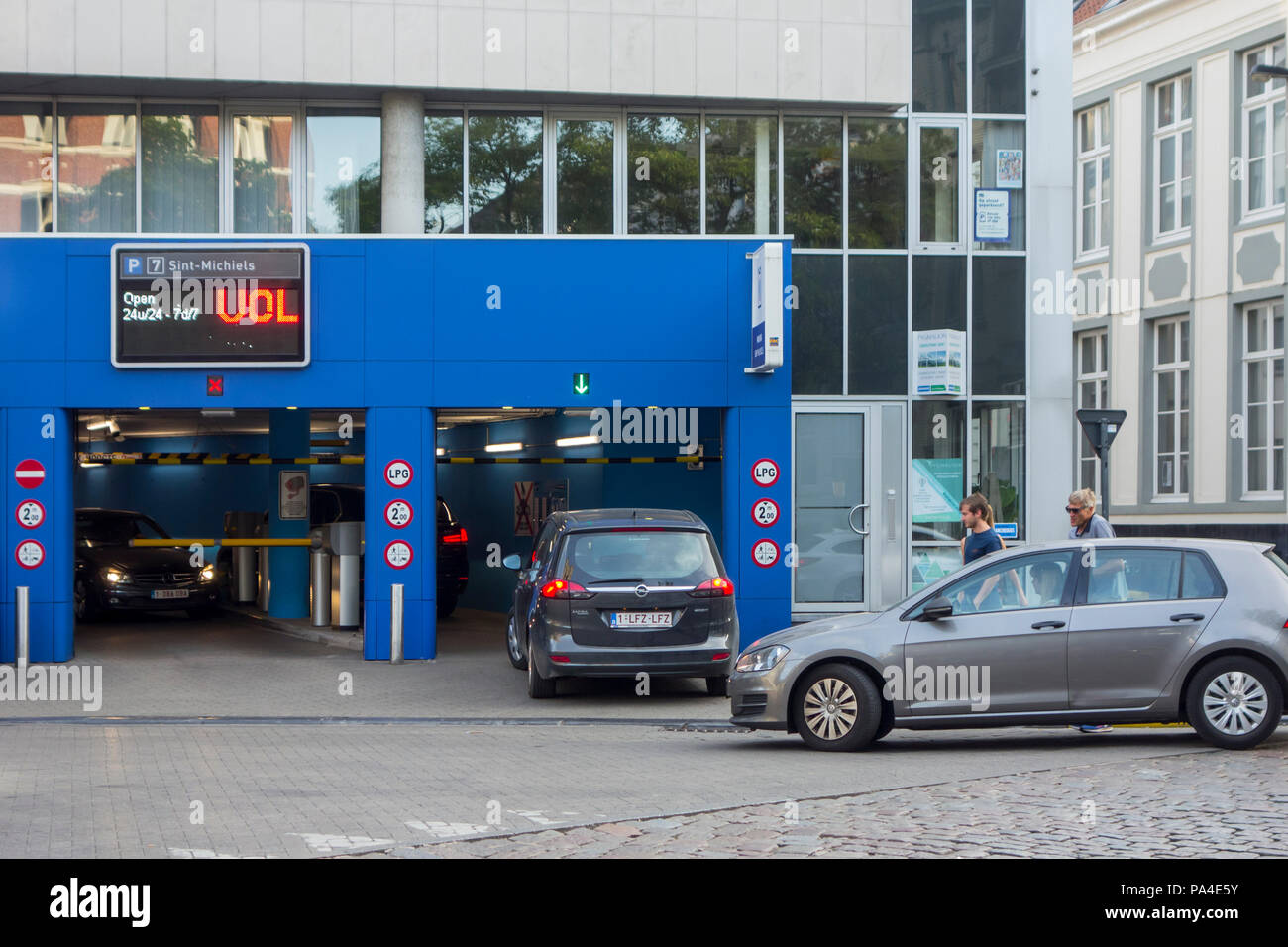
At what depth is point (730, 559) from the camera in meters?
18.1

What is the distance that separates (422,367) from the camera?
1828 cm

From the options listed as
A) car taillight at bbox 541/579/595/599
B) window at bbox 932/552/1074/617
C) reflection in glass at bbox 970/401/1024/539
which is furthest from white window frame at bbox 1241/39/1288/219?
window at bbox 932/552/1074/617

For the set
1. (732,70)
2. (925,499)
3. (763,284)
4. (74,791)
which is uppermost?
(732,70)

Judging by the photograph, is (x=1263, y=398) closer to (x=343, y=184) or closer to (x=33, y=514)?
(x=343, y=184)

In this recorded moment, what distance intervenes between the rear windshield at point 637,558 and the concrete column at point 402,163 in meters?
7.21

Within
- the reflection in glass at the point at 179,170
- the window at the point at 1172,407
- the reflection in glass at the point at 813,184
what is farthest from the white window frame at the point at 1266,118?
the reflection in glass at the point at 179,170

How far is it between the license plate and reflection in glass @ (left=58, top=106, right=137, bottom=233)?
979 centimetres

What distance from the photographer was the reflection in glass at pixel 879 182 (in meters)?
21.2

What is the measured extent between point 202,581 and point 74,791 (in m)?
13.4

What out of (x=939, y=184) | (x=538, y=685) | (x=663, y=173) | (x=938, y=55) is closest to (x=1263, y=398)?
(x=939, y=184)

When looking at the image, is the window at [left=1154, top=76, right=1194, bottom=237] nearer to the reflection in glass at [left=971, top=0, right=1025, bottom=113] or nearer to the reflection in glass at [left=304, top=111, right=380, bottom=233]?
the reflection in glass at [left=971, top=0, right=1025, bottom=113]

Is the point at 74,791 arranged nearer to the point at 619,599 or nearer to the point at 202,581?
the point at 619,599
